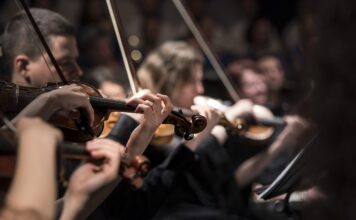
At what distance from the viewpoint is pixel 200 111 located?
262cm

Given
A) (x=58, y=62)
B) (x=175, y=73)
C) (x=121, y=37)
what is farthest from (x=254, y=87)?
(x=58, y=62)

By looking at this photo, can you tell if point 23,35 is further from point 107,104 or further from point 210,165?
point 210,165

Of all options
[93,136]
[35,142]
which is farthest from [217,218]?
[35,142]

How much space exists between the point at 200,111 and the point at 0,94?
0.90 m

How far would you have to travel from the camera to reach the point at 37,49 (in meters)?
2.26

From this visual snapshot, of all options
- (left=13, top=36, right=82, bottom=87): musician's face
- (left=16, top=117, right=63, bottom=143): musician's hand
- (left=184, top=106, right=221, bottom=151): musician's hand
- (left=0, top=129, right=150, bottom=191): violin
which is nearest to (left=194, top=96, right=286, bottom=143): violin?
(left=184, top=106, right=221, bottom=151): musician's hand

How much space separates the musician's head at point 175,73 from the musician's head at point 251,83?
1056 mm

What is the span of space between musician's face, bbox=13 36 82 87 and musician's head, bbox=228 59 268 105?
202 centimetres

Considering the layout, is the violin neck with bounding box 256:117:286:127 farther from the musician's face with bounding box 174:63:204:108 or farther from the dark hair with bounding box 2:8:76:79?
the dark hair with bounding box 2:8:76:79

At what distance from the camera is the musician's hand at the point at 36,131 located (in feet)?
4.27

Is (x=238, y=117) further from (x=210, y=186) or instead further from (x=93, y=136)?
(x=93, y=136)

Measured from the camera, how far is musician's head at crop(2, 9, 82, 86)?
2246 millimetres

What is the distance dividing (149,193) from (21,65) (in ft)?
1.81

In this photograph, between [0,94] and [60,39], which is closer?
[0,94]
